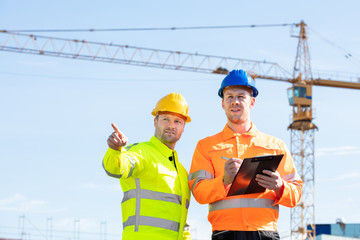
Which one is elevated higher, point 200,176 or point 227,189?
point 200,176

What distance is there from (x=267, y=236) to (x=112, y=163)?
1514mm

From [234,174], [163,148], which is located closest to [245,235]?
[234,174]

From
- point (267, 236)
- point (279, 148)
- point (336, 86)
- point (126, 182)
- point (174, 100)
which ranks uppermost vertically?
point (336, 86)

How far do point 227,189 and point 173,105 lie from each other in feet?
3.67

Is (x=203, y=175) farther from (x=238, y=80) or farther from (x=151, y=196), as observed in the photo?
(x=238, y=80)

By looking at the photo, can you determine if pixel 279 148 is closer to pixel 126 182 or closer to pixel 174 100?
pixel 174 100

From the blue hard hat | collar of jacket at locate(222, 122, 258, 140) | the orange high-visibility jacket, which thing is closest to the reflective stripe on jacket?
the orange high-visibility jacket

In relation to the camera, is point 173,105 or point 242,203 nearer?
point 242,203

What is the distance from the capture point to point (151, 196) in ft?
17.1

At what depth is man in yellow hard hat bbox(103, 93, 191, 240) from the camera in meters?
5.10

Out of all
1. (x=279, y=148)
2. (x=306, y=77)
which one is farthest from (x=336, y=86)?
(x=279, y=148)

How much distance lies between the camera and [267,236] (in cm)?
506

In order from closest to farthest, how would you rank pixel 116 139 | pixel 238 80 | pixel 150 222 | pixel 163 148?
pixel 116 139, pixel 150 222, pixel 238 80, pixel 163 148

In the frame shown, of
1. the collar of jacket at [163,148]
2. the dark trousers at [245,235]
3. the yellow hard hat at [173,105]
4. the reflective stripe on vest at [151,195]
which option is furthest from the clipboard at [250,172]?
the yellow hard hat at [173,105]
